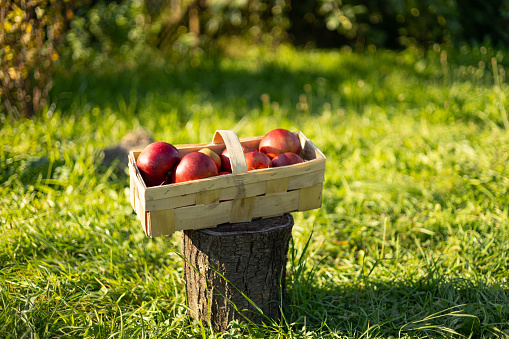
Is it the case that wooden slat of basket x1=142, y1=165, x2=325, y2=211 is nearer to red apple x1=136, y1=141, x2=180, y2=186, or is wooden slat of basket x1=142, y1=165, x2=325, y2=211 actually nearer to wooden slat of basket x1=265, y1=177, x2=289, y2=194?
wooden slat of basket x1=265, y1=177, x2=289, y2=194

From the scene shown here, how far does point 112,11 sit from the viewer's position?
18.3 feet

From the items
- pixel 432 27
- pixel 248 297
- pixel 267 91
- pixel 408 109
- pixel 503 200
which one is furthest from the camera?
pixel 432 27

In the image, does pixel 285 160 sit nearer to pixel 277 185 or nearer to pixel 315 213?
pixel 277 185

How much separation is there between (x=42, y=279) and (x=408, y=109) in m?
3.64

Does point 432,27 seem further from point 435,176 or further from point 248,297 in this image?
point 248,297

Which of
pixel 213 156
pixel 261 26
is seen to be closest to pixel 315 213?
Answer: pixel 213 156

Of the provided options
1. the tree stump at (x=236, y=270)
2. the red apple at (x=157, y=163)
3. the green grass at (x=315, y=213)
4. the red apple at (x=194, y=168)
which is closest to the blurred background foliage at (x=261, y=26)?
the green grass at (x=315, y=213)

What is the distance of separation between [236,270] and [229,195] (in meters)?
0.35

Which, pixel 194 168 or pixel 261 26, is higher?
pixel 261 26

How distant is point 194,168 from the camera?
176cm

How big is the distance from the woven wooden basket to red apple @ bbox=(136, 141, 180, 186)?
44 mm

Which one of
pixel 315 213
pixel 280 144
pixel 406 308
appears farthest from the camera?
pixel 315 213

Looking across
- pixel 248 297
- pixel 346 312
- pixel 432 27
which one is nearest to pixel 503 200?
pixel 346 312

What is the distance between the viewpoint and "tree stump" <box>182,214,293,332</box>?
6.03 feet
